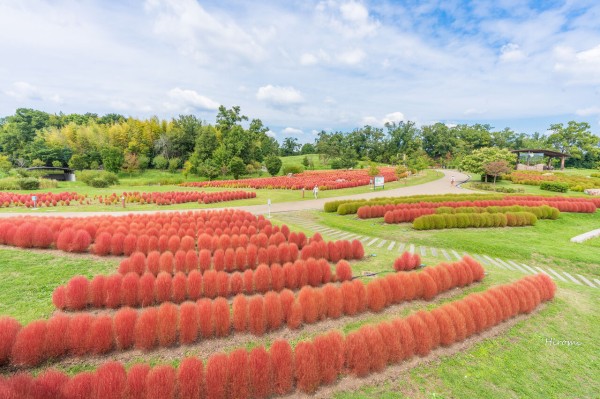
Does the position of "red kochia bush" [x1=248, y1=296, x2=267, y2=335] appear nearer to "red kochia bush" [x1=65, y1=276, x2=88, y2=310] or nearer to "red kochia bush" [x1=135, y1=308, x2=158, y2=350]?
"red kochia bush" [x1=135, y1=308, x2=158, y2=350]

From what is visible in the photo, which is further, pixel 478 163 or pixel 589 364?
pixel 478 163

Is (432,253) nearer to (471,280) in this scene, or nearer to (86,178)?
(471,280)

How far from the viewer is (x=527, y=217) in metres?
14.3

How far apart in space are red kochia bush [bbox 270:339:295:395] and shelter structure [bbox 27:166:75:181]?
5052 cm

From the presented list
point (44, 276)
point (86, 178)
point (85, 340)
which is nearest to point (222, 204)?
point (44, 276)

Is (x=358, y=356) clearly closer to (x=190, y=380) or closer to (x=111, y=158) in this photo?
(x=190, y=380)

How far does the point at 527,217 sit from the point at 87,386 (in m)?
18.2

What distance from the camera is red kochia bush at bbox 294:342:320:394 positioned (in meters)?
3.71

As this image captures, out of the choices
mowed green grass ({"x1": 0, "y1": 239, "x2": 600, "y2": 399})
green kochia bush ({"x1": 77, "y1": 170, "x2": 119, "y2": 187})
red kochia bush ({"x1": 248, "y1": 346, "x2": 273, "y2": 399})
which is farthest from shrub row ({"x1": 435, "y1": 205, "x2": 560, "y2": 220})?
green kochia bush ({"x1": 77, "y1": 170, "x2": 119, "y2": 187})

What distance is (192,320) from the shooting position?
4.57 metres

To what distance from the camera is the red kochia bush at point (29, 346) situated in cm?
392

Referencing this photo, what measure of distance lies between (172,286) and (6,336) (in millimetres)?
2485

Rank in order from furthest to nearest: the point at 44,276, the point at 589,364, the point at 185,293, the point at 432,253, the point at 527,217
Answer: the point at 527,217
the point at 432,253
the point at 44,276
the point at 185,293
the point at 589,364

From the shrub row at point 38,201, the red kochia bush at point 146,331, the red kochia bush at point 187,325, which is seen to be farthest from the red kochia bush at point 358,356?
the shrub row at point 38,201
